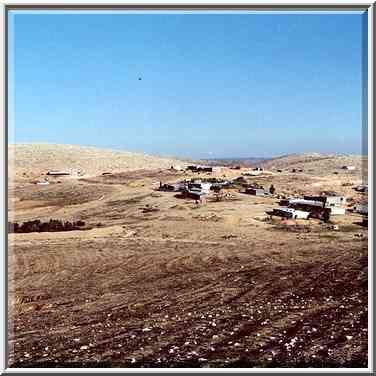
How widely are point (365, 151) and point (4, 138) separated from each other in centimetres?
206

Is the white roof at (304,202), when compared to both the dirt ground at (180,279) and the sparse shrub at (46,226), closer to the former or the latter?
the dirt ground at (180,279)

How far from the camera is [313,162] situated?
4.48 meters

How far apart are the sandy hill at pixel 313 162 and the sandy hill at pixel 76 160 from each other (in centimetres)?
85

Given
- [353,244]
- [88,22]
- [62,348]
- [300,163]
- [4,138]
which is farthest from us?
[300,163]

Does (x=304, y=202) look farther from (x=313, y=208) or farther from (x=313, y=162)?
(x=313, y=162)

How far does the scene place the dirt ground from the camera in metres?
2.93

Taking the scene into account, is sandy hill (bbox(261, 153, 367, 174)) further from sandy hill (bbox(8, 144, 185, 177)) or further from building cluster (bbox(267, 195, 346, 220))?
sandy hill (bbox(8, 144, 185, 177))

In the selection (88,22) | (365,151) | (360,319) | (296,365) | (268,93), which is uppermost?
(88,22)

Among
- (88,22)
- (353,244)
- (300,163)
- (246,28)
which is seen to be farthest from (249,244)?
(88,22)

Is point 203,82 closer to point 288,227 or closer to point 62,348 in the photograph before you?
point 288,227

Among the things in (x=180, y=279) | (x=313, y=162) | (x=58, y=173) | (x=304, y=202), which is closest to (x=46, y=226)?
(x=58, y=173)

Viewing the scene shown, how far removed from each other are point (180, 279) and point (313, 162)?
1695 millimetres

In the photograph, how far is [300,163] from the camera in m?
4.71

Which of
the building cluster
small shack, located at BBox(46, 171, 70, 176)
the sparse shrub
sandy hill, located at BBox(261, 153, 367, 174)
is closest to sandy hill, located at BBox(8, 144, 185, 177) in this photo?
small shack, located at BBox(46, 171, 70, 176)
